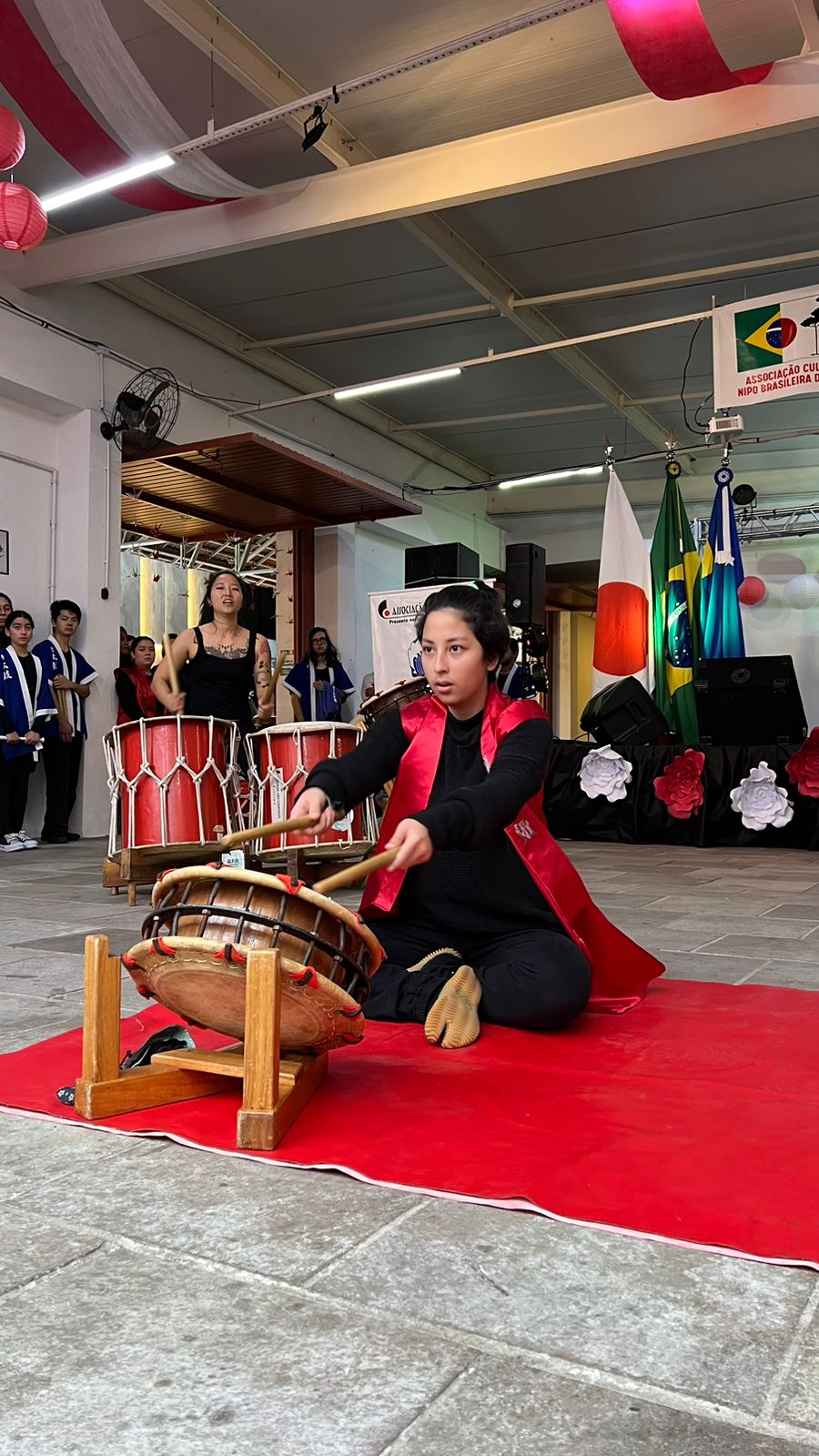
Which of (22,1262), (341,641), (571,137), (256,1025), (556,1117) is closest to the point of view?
(22,1262)

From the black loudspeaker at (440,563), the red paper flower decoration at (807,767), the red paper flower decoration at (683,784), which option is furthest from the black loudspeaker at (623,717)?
the black loudspeaker at (440,563)

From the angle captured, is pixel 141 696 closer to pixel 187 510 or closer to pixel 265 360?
pixel 187 510

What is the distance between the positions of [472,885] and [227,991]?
797 mm

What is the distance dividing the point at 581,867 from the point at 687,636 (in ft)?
10.3

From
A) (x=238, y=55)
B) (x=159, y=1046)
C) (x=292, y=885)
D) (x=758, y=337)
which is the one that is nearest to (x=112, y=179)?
(x=238, y=55)

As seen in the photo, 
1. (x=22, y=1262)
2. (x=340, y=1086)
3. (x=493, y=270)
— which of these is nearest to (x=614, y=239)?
(x=493, y=270)

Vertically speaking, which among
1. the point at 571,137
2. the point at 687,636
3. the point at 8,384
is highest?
Result: the point at 571,137

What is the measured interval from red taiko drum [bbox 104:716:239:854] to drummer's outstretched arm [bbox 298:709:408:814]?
2003 millimetres

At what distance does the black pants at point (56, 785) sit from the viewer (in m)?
7.30

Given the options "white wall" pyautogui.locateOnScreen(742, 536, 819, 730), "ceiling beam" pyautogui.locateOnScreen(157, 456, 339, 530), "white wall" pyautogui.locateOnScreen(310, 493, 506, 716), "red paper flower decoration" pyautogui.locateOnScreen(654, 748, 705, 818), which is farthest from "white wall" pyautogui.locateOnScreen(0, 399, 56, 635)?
"white wall" pyautogui.locateOnScreen(742, 536, 819, 730)

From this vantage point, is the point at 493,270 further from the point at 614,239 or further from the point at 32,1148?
the point at 32,1148

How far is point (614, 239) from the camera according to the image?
7793 mm

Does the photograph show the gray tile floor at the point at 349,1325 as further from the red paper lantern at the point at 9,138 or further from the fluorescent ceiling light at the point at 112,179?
the fluorescent ceiling light at the point at 112,179

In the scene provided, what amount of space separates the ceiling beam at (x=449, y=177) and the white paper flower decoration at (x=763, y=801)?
3.45 metres
